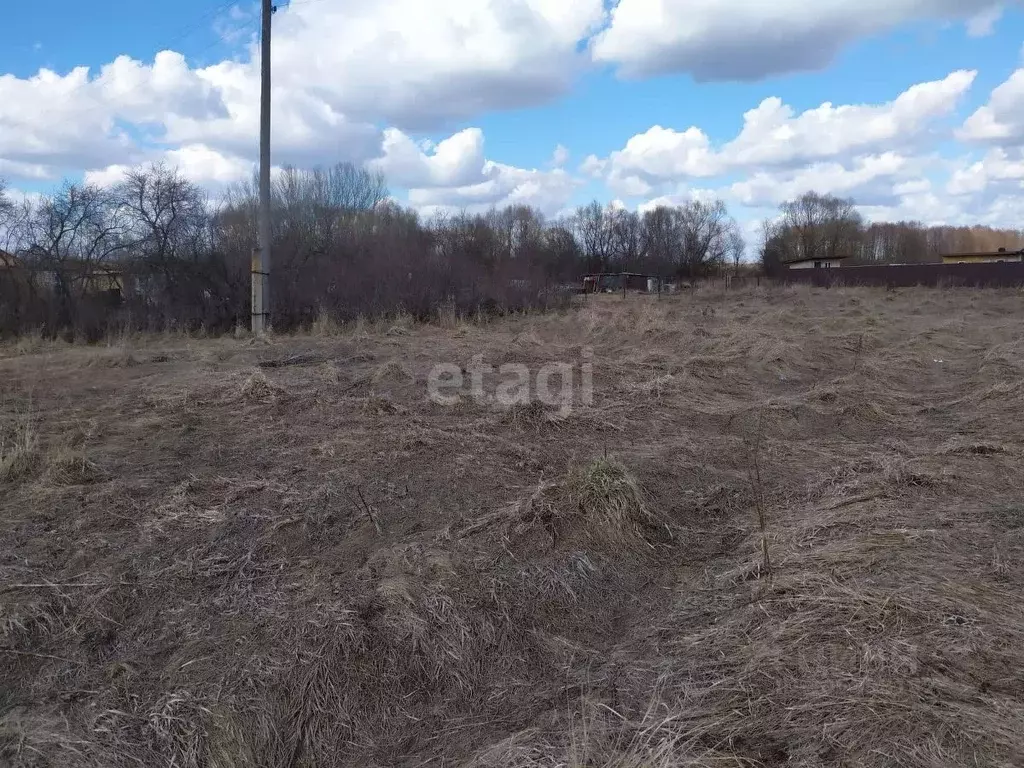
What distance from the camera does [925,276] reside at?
105ft

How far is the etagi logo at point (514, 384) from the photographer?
288 inches

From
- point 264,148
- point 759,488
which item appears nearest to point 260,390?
point 759,488

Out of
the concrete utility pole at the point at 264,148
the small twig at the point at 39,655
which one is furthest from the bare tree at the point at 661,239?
the small twig at the point at 39,655

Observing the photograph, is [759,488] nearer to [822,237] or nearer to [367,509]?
[367,509]

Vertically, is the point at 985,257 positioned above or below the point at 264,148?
above

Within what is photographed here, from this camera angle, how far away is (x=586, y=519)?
3982 millimetres

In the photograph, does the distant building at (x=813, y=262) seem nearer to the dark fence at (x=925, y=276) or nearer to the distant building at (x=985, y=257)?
the distant building at (x=985, y=257)

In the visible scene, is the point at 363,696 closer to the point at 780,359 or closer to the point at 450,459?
the point at 450,459

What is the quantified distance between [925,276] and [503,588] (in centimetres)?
3527

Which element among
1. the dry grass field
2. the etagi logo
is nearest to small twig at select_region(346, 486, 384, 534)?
the dry grass field

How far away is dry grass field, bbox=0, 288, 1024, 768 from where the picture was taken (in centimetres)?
243

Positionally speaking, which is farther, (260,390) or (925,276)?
(925,276)

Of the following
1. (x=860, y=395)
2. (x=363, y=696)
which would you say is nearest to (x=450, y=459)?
(x=363, y=696)

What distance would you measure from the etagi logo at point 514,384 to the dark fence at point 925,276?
27.7 meters
